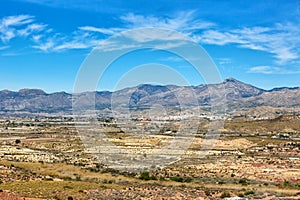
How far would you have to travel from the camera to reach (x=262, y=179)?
5000 cm

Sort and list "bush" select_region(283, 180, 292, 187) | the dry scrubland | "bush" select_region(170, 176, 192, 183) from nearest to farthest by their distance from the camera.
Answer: the dry scrubland < "bush" select_region(283, 180, 292, 187) < "bush" select_region(170, 176, 192, 183)

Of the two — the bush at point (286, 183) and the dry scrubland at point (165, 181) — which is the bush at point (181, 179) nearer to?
the dry scrubland at point (165, 181)

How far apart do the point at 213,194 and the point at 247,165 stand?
30103 mm

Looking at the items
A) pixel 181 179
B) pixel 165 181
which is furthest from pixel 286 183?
pixel 165 181

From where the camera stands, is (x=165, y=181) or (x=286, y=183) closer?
(x=286, y=183)

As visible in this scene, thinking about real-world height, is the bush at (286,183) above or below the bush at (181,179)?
below

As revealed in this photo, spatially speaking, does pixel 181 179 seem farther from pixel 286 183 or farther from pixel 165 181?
pixel 286 183

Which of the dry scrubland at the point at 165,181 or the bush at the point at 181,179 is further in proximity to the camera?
the bush at the point at 181,179

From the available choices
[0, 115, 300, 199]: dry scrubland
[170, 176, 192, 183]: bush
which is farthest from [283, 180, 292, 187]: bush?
[170, 176, 192, 183]: bush

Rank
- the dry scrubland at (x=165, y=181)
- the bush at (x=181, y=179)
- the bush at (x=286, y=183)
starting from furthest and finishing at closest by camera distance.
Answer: the bush at (x=181, y=179) < the bush at (x=286, y=183) < the dry scrubland at (x=165, y=181)

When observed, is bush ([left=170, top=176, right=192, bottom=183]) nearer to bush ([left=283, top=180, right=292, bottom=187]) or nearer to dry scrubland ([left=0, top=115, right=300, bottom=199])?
dry scrubland ([left=0, top=115, right=300, bottom=199])

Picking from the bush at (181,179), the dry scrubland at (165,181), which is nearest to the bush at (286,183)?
the dry scrubland at (165,181)

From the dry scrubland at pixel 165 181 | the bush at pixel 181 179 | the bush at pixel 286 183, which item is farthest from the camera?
the bush at pixel 181 179

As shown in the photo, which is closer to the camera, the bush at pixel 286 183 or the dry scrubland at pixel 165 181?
the dry scrubland at pixel 165 181
